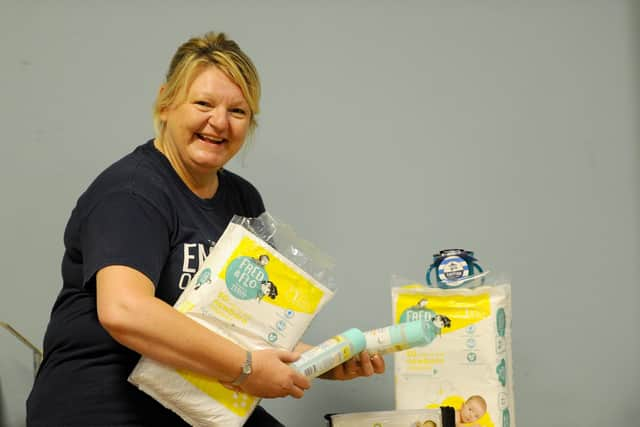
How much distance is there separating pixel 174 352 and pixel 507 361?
0.66m

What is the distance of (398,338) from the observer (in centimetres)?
110

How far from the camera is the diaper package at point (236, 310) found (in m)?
0.98

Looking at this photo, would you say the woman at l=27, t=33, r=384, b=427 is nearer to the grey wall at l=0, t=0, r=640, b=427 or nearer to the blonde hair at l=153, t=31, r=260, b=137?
the blonde hair at l=153, t=31, r=260, b=137

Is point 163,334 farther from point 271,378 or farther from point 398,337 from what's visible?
point 398,337

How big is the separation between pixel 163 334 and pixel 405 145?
868mm

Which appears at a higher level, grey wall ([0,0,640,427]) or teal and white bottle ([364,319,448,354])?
grey wall ([0,0,640,427])

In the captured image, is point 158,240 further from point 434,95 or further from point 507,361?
point 434,95

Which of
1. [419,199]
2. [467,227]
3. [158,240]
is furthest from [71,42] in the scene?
[467,227]

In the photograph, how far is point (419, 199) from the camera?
5.24ft

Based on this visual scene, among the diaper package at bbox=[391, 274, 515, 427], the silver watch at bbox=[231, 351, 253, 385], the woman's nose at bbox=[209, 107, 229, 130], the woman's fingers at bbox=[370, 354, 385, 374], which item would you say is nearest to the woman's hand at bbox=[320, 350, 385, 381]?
the woman's fingers at bbox=[370, 354, 385, 374]

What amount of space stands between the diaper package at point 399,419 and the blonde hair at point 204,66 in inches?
22.9

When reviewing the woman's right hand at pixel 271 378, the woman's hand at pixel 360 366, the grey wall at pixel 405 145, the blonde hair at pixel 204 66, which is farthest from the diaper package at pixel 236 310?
the grey wall at pixel 405 145

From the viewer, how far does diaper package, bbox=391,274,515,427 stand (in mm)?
1248

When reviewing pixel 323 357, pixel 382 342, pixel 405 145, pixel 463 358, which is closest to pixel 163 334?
pixel 323 357
